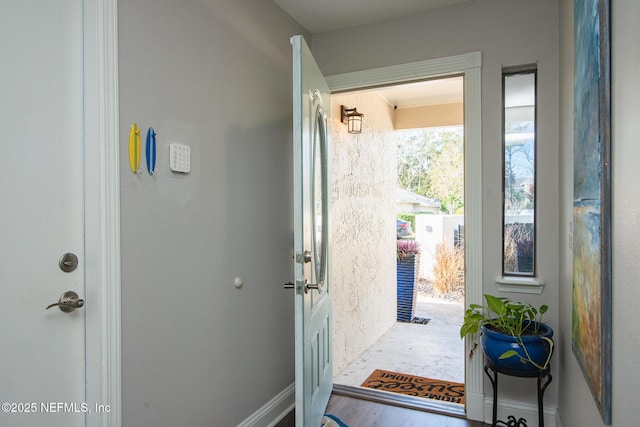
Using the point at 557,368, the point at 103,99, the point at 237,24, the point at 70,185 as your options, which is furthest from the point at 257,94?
the point at 557,368

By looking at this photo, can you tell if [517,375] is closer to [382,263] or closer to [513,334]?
[513,334]

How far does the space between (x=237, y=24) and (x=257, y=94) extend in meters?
0.37

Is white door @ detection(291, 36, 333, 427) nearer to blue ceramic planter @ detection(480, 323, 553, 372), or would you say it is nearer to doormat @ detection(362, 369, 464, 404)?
doormat @ detection(362, 369, 464, 404)

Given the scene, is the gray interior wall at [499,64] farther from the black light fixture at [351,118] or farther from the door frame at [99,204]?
the door frame at [99,204]

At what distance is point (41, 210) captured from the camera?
1.27 meters

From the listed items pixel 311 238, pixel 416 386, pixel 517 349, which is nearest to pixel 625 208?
pixel 517 349

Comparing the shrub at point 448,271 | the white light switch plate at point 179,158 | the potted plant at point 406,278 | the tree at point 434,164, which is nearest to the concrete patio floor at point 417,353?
the potted plant at point 406,278

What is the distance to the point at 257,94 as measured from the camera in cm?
227

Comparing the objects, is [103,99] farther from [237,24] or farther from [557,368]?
[557,368]

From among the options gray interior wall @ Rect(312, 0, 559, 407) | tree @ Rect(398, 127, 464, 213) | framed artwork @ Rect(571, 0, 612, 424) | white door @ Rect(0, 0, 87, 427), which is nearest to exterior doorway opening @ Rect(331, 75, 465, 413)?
gray interior wall @ Rect(312, 0, 559, 407)

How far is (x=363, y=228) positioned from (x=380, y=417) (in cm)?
188

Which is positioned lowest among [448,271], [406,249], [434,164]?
[448,271]

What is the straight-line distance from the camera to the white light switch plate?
165 centimetres

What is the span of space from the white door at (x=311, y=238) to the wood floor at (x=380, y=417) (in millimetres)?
137
